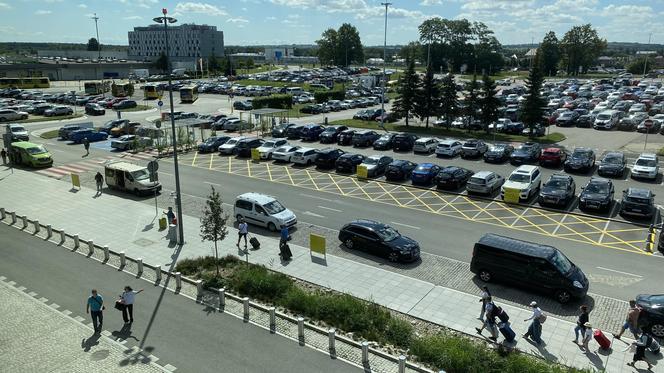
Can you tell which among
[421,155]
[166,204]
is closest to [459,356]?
[166,204]

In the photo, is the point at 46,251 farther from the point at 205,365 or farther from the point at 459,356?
the point at 459,356

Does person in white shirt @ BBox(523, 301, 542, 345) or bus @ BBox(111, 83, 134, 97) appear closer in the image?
person in white shirt @ BBox(523, 301, 542, 345)

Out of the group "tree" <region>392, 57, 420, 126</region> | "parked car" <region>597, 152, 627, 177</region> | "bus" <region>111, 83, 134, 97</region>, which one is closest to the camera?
"parked car" <region>597, 152, 627, 177</region>

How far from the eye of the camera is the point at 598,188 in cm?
2586

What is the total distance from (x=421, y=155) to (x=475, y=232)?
17247mm

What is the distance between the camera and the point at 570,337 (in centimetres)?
1390

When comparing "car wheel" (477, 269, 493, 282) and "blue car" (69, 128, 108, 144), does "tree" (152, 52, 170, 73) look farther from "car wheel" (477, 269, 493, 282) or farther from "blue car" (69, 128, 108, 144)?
"car wheel" (477, 269, 493, 282)

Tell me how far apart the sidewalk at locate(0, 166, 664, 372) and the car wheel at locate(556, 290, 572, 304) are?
125 cm

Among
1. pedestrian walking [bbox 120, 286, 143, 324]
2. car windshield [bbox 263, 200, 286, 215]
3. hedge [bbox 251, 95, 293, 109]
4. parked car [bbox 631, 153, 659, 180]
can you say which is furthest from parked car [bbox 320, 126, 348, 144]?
pedestrian walking [bbox 120, 286, 143, 324]

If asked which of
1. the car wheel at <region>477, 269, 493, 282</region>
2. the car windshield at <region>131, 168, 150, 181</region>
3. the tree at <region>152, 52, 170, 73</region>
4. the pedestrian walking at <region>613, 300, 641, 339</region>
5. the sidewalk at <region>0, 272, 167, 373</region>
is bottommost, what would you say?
the sidewalk at <region>0, 272, 167, 373</region>

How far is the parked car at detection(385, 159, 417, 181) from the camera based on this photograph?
3178 centimetres

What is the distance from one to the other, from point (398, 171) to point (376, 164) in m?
2.19

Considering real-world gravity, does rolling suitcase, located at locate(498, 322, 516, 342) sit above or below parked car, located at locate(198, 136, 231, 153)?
below

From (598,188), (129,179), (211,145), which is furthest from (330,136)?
(598,188)
